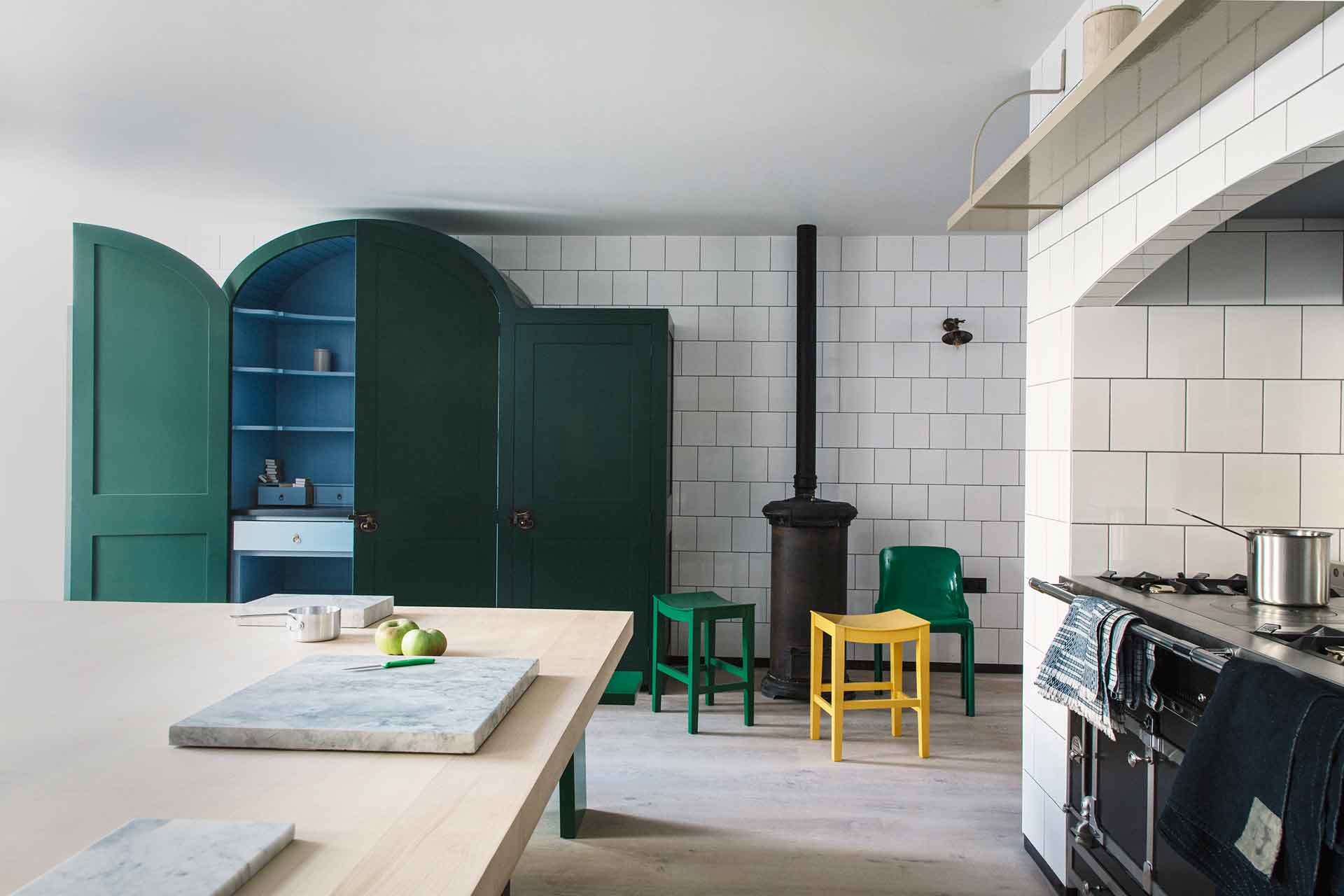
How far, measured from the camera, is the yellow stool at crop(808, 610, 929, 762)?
3482mm

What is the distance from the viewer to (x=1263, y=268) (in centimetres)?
233

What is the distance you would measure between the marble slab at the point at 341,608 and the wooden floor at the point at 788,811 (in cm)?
97

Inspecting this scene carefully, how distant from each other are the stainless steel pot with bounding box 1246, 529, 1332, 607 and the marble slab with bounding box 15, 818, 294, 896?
2.01 m

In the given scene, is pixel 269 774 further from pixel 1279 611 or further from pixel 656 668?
pixel 656 668

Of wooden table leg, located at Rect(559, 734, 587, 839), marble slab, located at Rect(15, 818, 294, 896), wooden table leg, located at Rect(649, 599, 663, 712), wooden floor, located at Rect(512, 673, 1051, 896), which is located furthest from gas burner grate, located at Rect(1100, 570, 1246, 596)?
wooden table leg, located at Rect(649, 599, 663, 712)

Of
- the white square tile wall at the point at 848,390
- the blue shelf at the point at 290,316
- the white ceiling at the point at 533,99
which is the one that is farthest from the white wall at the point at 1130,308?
the blue shelf at the point at 290,316

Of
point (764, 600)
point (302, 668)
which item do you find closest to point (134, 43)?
point (302, 668)

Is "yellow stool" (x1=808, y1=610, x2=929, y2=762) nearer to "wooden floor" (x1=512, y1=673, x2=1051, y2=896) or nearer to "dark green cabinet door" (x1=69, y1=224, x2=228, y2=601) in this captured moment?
"wooden floor" (x1=512, y1=673, x2=1051, y2=896)

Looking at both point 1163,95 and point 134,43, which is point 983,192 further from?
point 134,43

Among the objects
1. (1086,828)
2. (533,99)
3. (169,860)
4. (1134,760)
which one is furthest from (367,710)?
(533,99)

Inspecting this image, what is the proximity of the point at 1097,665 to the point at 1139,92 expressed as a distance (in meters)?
1.19

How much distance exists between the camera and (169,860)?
0.77 m

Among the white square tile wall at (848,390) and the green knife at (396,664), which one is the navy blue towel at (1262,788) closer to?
the green knife at (396,664)

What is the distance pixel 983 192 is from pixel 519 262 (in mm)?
3293
